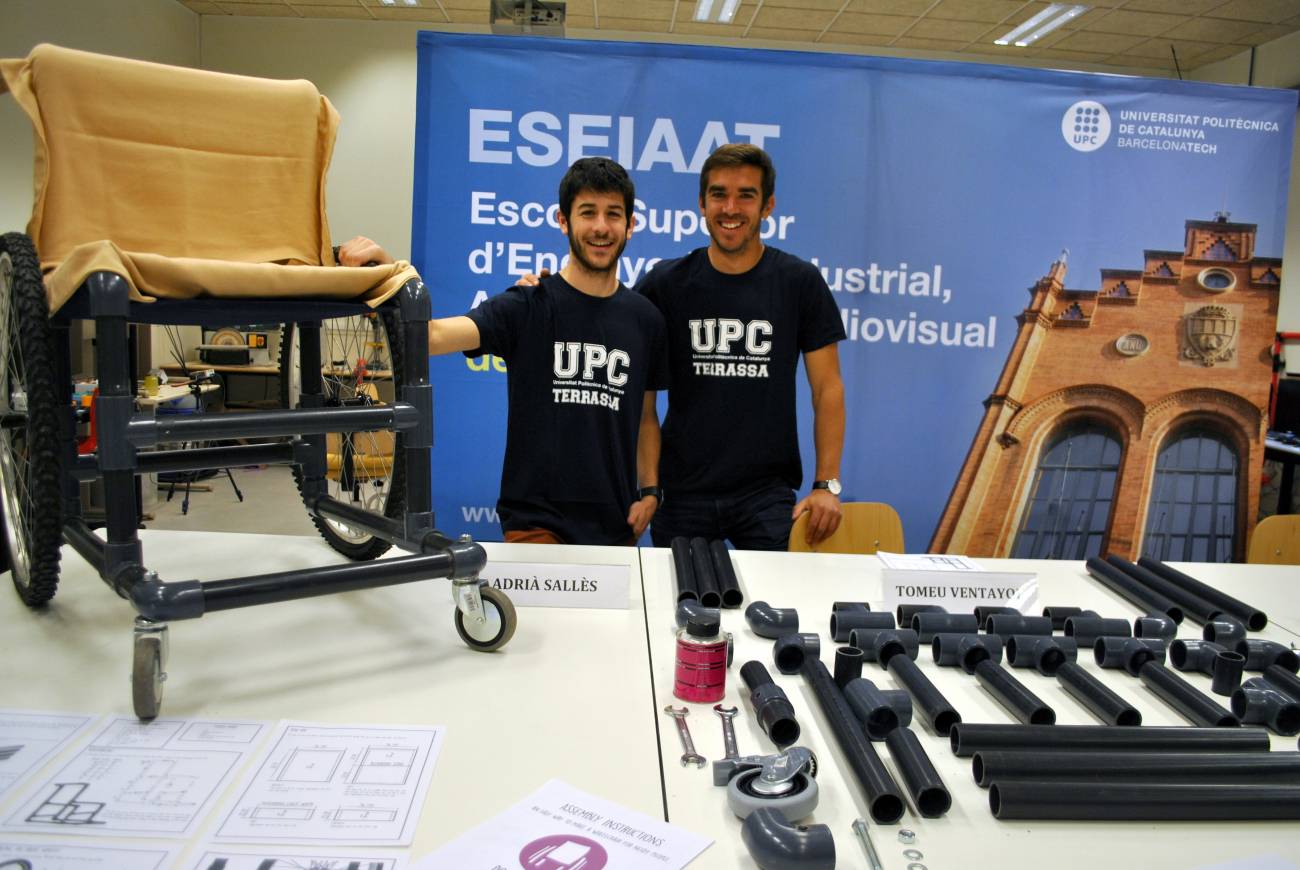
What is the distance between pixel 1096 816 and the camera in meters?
0.83

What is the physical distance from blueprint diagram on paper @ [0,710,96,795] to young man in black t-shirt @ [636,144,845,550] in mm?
1425

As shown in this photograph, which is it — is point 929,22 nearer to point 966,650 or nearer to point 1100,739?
point 966,650

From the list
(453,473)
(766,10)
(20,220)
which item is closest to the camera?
(453,473)

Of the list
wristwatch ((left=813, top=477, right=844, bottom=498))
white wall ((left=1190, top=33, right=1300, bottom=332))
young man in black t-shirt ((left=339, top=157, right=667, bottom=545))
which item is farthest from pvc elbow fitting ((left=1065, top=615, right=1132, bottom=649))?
white wall ((left=1190, top=33, right=1300, bottom=332))

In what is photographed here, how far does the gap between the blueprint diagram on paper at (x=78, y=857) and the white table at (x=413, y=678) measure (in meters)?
0.23

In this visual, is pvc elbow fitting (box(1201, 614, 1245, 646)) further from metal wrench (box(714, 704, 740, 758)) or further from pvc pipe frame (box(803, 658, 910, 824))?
metal wrench (box(714, 704, 740, 758))

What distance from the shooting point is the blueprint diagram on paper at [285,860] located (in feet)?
2.37

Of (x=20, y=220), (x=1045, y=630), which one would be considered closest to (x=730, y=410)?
(x=1045, y=630)

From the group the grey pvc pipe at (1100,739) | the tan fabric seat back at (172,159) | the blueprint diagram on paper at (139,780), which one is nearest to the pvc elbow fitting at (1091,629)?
the grey pvc pipe at (1100,739)

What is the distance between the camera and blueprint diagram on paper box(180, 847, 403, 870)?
28.4 inches

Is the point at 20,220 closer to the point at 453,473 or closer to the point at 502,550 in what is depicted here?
the point at 453,473

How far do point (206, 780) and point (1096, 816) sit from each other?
3.06 feet

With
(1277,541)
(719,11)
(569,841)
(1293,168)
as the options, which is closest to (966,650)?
(569,841)

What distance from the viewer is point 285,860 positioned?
0.73 metres
